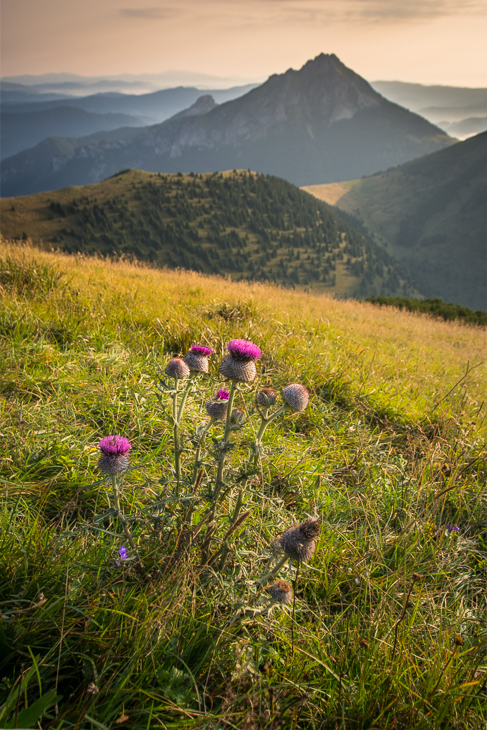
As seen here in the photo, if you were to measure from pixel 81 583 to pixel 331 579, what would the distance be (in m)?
1.45

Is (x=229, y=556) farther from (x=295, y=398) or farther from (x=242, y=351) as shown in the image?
(x=242, y=351)

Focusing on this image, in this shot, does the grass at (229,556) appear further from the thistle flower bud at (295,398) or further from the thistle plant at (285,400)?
the thistle flower bud at (295,398)

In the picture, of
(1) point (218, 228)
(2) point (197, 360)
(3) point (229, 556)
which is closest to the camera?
(3) point (229, 556)

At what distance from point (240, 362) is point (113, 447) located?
77 centimetres

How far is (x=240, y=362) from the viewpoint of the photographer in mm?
1896

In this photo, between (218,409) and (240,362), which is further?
(218,409)

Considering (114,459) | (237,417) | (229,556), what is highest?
(237,417)

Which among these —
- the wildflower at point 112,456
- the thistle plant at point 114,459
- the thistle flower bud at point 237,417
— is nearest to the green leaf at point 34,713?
the thistle plant at point 114,459

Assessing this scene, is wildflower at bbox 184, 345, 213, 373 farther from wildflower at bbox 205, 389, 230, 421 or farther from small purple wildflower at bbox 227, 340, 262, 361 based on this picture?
small purple wildflower at bbox 227, 340, 262, 361

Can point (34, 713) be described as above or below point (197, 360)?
below

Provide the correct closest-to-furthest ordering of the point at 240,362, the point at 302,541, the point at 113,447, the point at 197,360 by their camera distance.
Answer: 1. the point at 302,541
2. the point at 113,447
3. the point at 240,362
4. the point at 197,360

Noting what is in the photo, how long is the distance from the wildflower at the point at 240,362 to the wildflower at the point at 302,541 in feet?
2.44

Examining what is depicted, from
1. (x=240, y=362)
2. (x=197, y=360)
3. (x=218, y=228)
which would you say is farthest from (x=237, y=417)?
(x=218, y=228)

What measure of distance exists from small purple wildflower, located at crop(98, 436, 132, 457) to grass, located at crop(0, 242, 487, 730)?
281 mm
